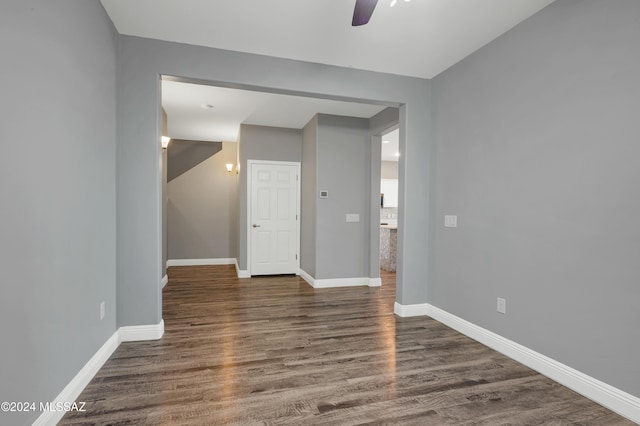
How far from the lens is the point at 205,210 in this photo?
7.13 meters

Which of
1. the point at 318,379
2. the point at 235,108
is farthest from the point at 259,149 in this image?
the point at 318,379

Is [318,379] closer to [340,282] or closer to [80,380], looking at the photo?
[80,380]

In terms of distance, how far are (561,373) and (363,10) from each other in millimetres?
2802

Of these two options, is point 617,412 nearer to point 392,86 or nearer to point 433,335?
point 433,335

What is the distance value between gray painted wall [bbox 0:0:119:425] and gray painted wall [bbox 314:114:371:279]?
120 inches

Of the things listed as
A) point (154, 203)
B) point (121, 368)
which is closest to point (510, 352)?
point (121, 368)

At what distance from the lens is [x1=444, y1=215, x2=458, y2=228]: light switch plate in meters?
3.31

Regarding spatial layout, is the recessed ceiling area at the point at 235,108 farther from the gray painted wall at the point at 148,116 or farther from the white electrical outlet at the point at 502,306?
the white electrical outlet at the point at 502,306

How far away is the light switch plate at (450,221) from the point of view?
3312 mm

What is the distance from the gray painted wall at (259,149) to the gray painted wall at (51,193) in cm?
322

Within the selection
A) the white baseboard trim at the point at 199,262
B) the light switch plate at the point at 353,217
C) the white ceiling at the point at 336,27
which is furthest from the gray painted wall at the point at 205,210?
the white ceiling at the point at 336,27

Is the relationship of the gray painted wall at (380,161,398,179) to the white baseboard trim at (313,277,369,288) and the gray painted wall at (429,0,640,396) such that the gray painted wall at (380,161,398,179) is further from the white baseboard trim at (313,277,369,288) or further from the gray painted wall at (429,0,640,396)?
the gray painted wall at (429,0,640,396)

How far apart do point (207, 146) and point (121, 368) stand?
557 cm

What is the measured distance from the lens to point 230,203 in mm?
7277
